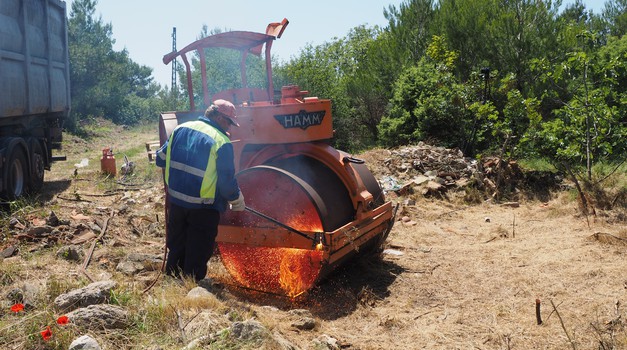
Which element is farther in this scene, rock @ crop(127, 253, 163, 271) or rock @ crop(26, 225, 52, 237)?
rock @ crop(26, 225, 52, 237)

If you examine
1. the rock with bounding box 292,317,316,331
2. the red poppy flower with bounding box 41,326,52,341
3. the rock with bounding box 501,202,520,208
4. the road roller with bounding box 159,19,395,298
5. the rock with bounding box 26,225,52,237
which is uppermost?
the road roller with bounding box 159,19,395,298

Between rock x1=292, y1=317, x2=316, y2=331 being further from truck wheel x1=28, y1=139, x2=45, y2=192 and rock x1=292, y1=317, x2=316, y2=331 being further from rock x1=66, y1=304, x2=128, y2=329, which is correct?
truck wheel x1=28, y1=139, x2=45, y2=192

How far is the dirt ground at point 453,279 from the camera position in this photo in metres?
4.54

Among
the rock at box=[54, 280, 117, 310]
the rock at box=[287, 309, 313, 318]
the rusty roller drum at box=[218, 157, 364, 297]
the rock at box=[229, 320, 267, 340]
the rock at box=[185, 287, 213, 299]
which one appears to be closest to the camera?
the rock at box=[229, 320, 267, 340]

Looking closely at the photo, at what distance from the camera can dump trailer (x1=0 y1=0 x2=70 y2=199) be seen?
8.98 m

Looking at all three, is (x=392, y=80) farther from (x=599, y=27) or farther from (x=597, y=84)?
(x=599, y=27)

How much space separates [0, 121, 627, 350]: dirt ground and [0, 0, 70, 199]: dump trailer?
36.4 inches

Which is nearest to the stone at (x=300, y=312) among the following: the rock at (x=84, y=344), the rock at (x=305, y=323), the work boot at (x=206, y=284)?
the rock at (x=305, y=323)

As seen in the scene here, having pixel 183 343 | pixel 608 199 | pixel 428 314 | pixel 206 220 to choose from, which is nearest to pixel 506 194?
pixel 608 199

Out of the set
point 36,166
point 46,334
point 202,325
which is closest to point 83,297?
point 46,334

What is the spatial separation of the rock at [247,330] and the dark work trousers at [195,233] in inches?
54.8

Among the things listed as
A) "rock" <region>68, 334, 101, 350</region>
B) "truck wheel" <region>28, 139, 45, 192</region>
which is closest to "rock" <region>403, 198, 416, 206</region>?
"truck wheel" <region>28, 139, 45, 192</region>

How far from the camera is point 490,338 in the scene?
14.9ft

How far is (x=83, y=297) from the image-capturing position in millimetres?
4195
